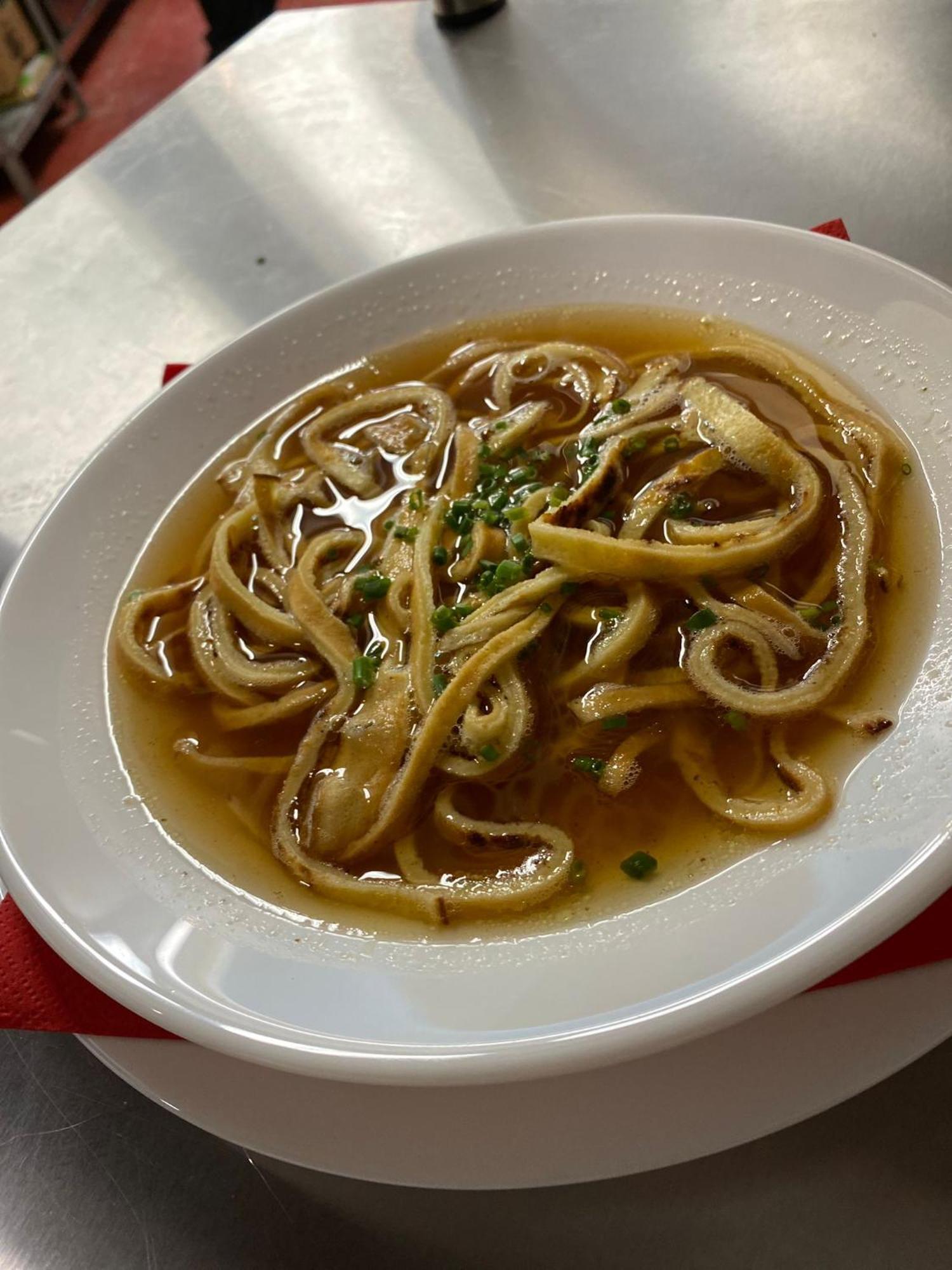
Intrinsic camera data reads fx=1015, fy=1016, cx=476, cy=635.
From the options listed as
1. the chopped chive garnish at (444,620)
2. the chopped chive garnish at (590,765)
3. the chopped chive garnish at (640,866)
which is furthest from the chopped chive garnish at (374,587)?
the chopped chive garnish at (640,866)

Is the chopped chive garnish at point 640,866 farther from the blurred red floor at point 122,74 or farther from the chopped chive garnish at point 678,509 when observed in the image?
the blurred red floor at point 122,74

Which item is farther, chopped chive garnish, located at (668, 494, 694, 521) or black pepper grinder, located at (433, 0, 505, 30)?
black pepper grinder, located at (433, 0, 505, 30)

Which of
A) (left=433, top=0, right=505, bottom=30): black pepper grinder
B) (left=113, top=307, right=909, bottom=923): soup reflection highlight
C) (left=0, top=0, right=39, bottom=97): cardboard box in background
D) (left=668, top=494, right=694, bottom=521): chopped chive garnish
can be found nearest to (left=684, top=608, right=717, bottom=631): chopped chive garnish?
(left=113, top=307, right=909, bottom=923): soup reflection highlight

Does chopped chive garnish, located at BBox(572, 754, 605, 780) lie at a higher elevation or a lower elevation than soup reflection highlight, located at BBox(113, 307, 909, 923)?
lower

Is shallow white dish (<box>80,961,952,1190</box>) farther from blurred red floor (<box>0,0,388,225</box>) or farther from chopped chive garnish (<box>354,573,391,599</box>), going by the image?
blurred red floor (<box>0,0,388,225</box>)

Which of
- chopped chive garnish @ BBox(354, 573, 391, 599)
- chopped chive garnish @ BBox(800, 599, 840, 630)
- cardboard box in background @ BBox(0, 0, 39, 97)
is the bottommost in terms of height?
chopped chive garnish @ BBox(800, 599, 840, 630)

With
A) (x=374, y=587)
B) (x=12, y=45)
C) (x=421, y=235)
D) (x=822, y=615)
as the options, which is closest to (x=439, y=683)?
(x=374, y=587)

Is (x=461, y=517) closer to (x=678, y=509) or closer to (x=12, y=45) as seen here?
(x=678, y=509)

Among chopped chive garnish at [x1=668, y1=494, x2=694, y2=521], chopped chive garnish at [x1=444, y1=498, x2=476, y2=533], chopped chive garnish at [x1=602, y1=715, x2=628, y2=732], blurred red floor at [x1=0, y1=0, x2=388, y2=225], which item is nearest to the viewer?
chopped chive garnish at [x1=602, y1=715, x2=628, y2=732]
